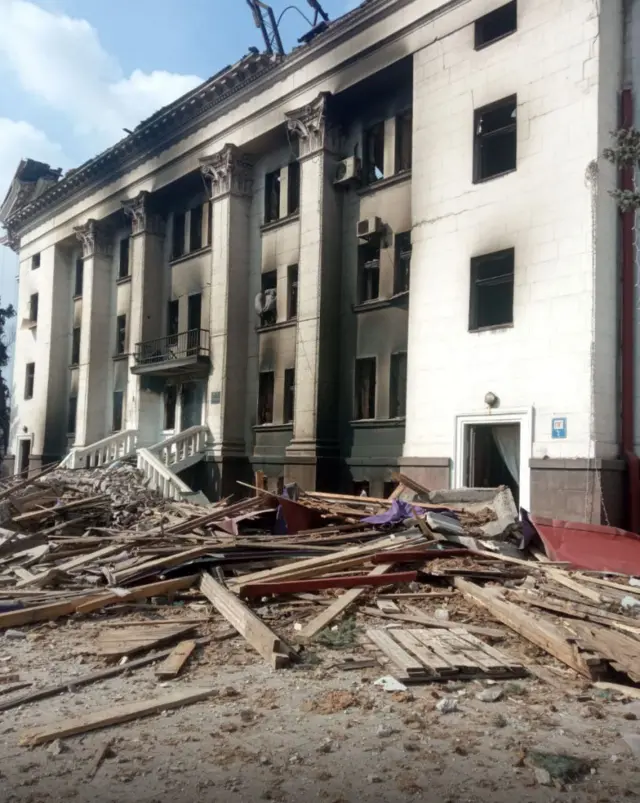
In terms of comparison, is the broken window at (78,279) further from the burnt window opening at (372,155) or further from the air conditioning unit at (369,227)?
the air conditioning unit at (369,227)

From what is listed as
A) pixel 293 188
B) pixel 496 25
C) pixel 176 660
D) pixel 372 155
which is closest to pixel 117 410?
pixel 293 188

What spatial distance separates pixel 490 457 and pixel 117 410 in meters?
→ 17.9

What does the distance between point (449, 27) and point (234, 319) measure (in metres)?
10.1

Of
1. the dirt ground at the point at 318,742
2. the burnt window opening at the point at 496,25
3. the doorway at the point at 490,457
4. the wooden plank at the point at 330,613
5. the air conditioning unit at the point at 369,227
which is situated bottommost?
the dirt ground at the point at 318,742

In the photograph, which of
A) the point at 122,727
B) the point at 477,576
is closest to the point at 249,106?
the point at 477,576

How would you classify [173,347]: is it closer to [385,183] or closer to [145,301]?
[145,301]

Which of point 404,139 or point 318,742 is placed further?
point 404,139

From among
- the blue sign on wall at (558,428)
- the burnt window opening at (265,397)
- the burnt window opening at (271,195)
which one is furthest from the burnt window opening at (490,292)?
the burnt window opening at (271,195)

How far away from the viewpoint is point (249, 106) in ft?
72.9

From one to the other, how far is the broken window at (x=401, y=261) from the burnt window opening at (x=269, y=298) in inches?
190

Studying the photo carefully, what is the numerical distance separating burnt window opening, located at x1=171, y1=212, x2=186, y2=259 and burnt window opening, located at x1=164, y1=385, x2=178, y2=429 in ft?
15.7

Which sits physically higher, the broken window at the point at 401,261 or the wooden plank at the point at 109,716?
the broken window at the point at 401,261

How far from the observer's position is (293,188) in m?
21.9

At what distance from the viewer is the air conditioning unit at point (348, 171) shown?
63.4 feet
